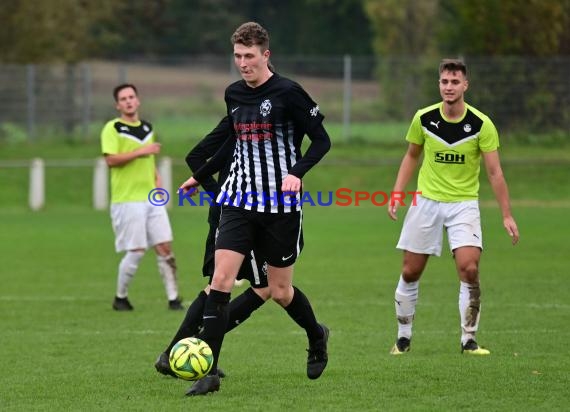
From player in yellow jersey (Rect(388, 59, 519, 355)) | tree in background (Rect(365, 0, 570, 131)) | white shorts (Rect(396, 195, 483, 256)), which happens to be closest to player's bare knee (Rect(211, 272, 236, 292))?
player in yellow jersey (Rect(388, 59, 519, 355))

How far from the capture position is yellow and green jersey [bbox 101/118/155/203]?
42.9ft

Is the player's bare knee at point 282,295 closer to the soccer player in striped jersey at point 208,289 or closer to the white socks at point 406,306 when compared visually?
the soccer player in striped jersey at point 208,289

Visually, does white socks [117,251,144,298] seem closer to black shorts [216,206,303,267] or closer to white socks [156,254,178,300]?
white socks [156,254,178,300]

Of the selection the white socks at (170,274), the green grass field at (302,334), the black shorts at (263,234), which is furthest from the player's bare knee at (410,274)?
the white socks at (170,274)

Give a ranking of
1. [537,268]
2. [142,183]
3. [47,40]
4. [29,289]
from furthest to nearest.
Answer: [47,40] < [537,268] < [29,289] < [142,183]

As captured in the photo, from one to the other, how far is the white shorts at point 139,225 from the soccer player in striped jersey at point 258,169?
5135 millimetres

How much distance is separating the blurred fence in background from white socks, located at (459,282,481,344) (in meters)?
24.7

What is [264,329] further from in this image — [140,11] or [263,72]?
[140,11]

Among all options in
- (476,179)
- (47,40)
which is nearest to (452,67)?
(476,179)

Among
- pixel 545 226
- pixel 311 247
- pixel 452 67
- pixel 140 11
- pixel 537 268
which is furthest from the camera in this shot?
pixel 140 11

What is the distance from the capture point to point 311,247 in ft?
68.5

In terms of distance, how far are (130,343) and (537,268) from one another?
24.7 feet

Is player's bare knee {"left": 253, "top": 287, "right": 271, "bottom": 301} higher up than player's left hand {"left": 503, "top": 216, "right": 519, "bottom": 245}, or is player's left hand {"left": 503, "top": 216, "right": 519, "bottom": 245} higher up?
player's left hand {"left": 503, "top": 216, "right": 519, "bottom": 245}

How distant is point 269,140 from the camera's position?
312 inches
